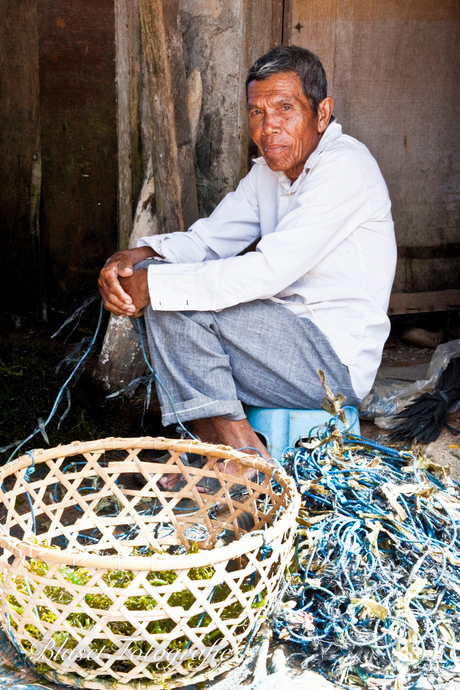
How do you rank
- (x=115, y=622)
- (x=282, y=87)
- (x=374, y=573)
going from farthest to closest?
(x=282, y=87), (x=374, y=573), (x=115, y=622)

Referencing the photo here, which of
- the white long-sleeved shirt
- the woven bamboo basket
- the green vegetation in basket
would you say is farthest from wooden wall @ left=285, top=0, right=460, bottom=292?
the green vegetation in basket

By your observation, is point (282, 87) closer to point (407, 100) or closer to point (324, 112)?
point (324, 112)

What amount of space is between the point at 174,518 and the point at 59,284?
255cm

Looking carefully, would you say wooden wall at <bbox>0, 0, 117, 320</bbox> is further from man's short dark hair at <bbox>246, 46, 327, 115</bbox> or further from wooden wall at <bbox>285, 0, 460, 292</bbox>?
man's short dark hair at <bbox>246, 46, 327, 115</bbox>

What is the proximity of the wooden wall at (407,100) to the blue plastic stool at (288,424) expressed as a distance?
156cm

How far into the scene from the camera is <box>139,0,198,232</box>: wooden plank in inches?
125

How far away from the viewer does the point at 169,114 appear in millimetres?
3250

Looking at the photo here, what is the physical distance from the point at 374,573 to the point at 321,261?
1.09 meters

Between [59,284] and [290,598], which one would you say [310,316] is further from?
[59,284]

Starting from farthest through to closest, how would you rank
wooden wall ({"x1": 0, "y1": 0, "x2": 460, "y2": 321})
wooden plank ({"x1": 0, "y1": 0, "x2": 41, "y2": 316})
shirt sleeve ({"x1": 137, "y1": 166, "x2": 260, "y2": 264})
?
wooden plank ({"x1": 0, "y1": 0, "x2": 41, "y2": 316}), wooden wall ({"x1": 0, "y1": 0, "x2": 460, "y2": 321}), shirt sleeve ({"x1": 137, "y1": 166, "x2": 260, "y2": 264})

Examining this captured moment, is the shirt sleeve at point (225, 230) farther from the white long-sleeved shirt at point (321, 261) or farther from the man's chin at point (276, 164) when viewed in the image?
the man's chin at point (276, 164)

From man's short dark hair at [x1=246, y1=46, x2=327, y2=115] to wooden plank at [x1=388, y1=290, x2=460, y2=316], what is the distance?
159cm

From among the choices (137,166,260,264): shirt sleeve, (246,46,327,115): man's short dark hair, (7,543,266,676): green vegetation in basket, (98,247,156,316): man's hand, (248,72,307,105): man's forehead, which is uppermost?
(246,46,327,115): man's short dark hair

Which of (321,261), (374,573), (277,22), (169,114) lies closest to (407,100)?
(277,22)
